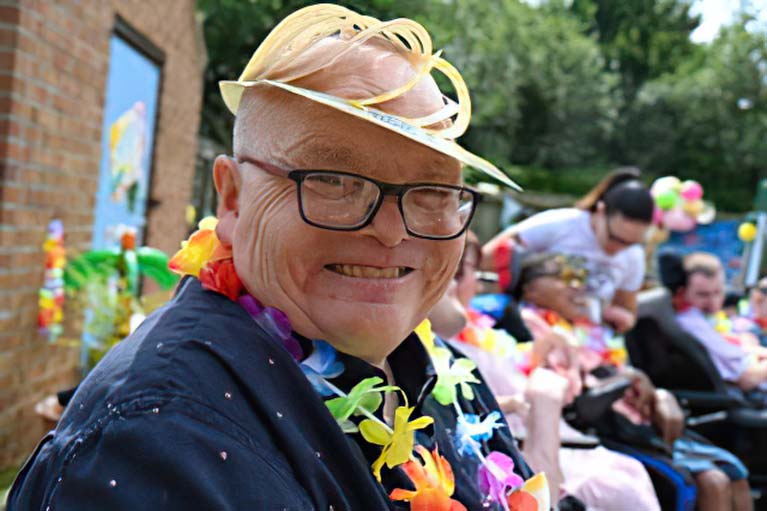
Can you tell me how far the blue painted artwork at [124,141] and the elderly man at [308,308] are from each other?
10.5 feet

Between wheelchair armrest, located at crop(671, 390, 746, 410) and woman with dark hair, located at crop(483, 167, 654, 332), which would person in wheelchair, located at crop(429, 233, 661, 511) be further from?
wheelchair armrest, located at crop(671, 390, 746, 410)

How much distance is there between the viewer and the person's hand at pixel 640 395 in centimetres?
387

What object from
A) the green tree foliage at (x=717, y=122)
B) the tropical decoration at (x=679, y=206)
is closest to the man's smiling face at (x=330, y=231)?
the tropical decoration at (x=679, y=206)

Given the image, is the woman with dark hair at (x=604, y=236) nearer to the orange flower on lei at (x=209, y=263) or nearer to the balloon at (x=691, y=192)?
the balloon at (x=691, y=192)

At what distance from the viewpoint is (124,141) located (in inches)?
186

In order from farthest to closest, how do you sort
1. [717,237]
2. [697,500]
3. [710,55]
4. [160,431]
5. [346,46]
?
[710,55] < [717,237] < [697,500] < [346,46] < [160,431]

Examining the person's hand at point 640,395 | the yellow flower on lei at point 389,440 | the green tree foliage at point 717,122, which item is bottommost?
the person's hand at point 640,395

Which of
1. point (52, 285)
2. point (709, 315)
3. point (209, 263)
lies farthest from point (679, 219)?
point (209, 263)

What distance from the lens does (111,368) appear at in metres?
1.15

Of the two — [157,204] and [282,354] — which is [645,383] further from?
[157,204]

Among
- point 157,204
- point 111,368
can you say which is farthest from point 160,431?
point 157,204

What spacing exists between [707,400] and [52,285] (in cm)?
363

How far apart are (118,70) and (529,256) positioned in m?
2.60

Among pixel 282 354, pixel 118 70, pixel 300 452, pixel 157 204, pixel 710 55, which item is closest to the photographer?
pixel 300 452
